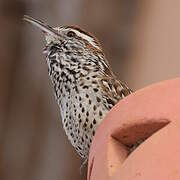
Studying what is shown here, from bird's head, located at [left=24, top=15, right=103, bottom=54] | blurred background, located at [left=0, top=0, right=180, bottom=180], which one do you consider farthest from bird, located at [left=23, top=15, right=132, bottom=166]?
blurred background, located at [left=0, top=0, right=180, bottom=180]

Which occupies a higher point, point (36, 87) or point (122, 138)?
point (122, 138)

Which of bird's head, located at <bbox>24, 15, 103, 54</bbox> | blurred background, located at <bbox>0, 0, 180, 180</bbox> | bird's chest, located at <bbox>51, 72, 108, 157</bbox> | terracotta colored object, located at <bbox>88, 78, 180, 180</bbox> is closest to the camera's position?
terracotta colored object, located at <bbox>88, 78, 180, 180</bbox>

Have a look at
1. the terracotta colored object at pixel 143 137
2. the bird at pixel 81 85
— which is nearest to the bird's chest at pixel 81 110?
the bird at pixel 81 85

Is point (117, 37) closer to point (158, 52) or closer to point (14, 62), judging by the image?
point (158, 52)

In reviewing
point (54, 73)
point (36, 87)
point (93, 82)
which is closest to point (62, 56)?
point (54, 73)

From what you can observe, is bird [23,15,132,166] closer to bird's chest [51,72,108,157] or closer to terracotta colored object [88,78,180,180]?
bird's chest [51,72,108,157]

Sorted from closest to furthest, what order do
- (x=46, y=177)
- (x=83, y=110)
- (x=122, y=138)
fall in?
(x=122, y=138) → (x=83, y=110) → (x=46, y=177)

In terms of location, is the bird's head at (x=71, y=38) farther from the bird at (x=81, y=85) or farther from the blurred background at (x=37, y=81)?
the blurred background at (x=37, y=81)
